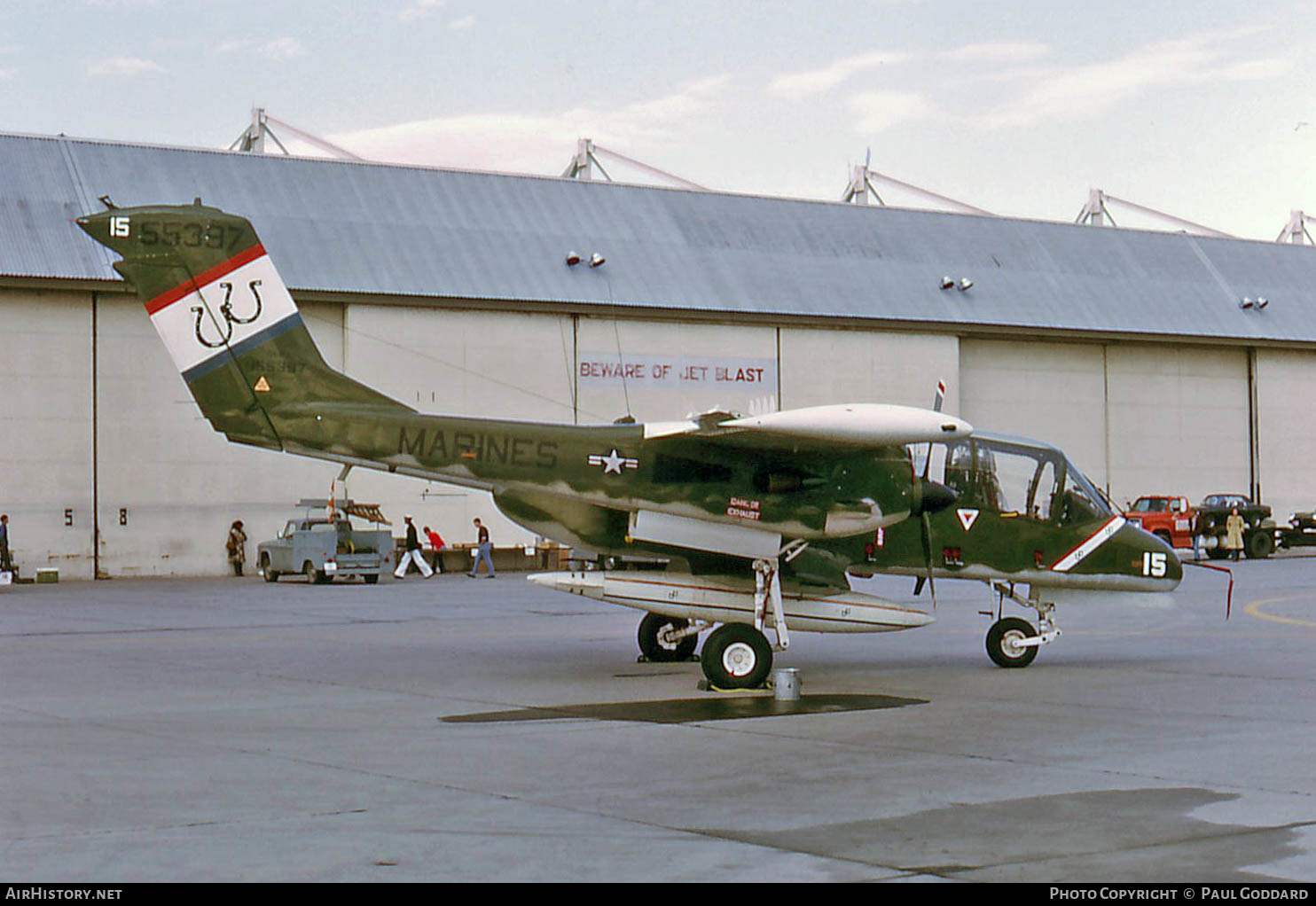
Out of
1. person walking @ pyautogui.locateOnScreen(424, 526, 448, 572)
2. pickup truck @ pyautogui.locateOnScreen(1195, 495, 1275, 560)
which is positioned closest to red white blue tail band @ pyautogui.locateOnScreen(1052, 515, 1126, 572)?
person walking @ pyautogui.locateOnScreen(424, 526, 448, 572)

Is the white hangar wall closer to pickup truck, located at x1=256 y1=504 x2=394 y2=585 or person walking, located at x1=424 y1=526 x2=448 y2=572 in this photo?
person walking, located at x1=424 y1=526 x2=448 y2=572

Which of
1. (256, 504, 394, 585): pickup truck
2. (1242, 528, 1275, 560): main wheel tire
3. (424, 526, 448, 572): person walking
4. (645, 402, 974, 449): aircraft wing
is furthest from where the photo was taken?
(1242, 528, 1275, 560): main wheel tire

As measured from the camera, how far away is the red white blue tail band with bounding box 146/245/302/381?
602 inches

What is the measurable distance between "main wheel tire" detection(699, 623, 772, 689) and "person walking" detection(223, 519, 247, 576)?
29.9 m

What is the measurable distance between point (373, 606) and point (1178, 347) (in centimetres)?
3635

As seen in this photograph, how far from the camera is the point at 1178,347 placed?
5469 cm

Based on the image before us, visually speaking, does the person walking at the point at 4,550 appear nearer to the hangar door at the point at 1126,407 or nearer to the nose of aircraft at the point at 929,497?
the nose of aircraft at the point at 929,497

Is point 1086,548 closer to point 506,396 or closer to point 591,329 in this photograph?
point 506,396

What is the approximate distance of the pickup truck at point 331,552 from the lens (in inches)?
1484

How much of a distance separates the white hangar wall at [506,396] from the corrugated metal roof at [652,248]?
40.3 inches

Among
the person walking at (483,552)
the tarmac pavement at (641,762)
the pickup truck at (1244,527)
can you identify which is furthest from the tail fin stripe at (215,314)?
the pickup truck at (1244,527)

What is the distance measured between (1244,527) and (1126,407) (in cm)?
728

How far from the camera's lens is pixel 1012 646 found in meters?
16.9
